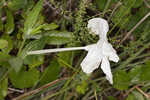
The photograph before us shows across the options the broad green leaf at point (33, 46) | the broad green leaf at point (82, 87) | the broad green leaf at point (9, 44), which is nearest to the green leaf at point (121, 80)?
the broad green leaf at point (82, 87)

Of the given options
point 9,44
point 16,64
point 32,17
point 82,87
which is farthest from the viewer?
point 82,87

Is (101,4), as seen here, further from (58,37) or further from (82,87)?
(82,87)

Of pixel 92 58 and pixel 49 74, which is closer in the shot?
pixel 92 58

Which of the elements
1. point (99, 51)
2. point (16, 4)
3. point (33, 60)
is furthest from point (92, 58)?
point (16, 4)

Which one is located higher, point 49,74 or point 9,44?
point 9,44

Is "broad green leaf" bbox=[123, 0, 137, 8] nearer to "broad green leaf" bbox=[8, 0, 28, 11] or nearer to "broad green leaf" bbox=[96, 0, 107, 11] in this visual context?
"broad green leaf" bbox=[96, 0, 107, 11]
